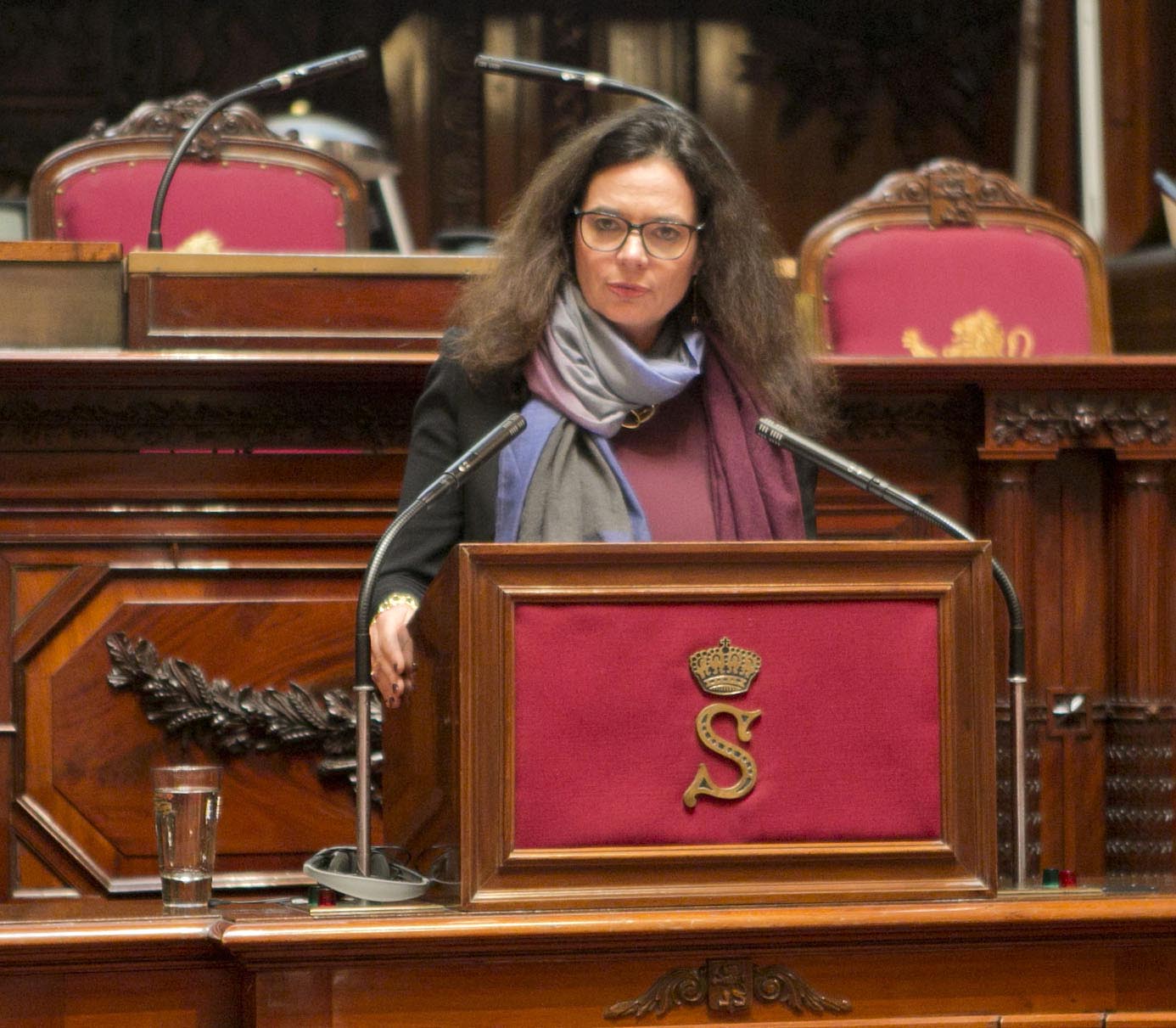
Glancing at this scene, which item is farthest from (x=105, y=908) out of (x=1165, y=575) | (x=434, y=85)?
(x=434, y=85)

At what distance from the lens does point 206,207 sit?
2.56m

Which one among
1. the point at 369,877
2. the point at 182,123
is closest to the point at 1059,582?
the point at 369,877

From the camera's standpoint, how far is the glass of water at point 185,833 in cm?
129

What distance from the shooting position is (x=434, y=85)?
451 cm

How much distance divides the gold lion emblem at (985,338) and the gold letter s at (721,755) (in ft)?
4.00

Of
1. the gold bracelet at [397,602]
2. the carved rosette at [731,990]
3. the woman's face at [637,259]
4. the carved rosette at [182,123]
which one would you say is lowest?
the carved rosette at [731,990]

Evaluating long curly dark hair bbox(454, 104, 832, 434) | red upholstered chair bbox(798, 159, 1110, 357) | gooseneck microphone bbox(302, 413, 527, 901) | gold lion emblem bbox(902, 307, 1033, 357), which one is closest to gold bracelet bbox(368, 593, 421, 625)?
gooseneck microphone bbox(302, 413, 527, 901)

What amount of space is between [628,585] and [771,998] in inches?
11.4

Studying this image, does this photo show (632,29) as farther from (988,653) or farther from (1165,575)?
(988,653)

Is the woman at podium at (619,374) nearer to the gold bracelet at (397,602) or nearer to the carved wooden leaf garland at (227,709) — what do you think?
the gold bracelet at (397,602)

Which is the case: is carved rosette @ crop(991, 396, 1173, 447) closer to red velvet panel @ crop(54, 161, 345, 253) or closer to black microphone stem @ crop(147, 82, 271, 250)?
black microphone stem @ crop(147, 82, 271, 250)

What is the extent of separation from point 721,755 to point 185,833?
0.42 metres

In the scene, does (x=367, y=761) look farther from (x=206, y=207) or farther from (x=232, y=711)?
(x=206, y=207)

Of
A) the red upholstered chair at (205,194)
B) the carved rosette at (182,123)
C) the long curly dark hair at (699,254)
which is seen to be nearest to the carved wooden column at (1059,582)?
the long curly dark hair at (699,254)
